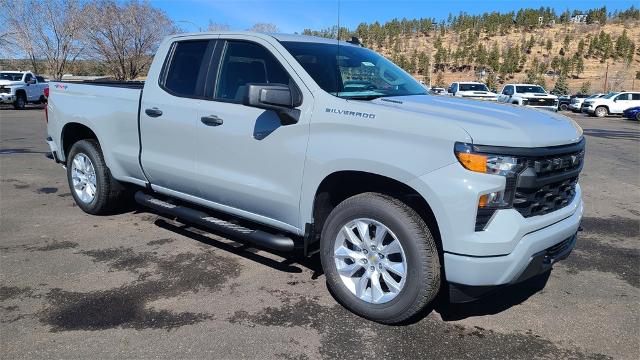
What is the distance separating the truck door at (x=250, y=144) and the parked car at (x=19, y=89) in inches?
977

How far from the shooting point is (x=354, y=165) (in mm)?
3422

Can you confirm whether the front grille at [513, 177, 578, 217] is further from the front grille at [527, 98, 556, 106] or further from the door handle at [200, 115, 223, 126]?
the front grille at [527, 98, 556, 106]

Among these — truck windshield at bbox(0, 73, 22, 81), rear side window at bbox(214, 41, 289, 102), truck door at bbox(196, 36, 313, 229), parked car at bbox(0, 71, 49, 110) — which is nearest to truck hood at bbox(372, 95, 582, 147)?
truck door at bbox(196, 36, 313, 229)

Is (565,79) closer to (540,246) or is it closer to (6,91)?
(6,91)

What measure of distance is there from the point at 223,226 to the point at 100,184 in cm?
211

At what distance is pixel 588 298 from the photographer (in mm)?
4047

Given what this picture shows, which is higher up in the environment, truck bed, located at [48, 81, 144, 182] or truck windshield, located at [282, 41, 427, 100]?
truck windshield, located at [282, 41, 427, 100]

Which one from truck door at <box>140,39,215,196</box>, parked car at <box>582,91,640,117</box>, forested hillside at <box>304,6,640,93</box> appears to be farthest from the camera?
forested hillside at <box>304,6,640,93</box>

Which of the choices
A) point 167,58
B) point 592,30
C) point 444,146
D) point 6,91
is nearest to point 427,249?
point 444,146

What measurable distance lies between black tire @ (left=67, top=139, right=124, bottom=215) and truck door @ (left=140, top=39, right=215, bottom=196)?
829 mm

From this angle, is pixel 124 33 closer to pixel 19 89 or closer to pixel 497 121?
pixel 19 89

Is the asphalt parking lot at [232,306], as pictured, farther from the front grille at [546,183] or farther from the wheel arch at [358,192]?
the front grille at [546,183]

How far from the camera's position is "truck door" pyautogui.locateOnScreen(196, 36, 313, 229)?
3.82 m

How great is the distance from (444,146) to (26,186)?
6826 millimetres
